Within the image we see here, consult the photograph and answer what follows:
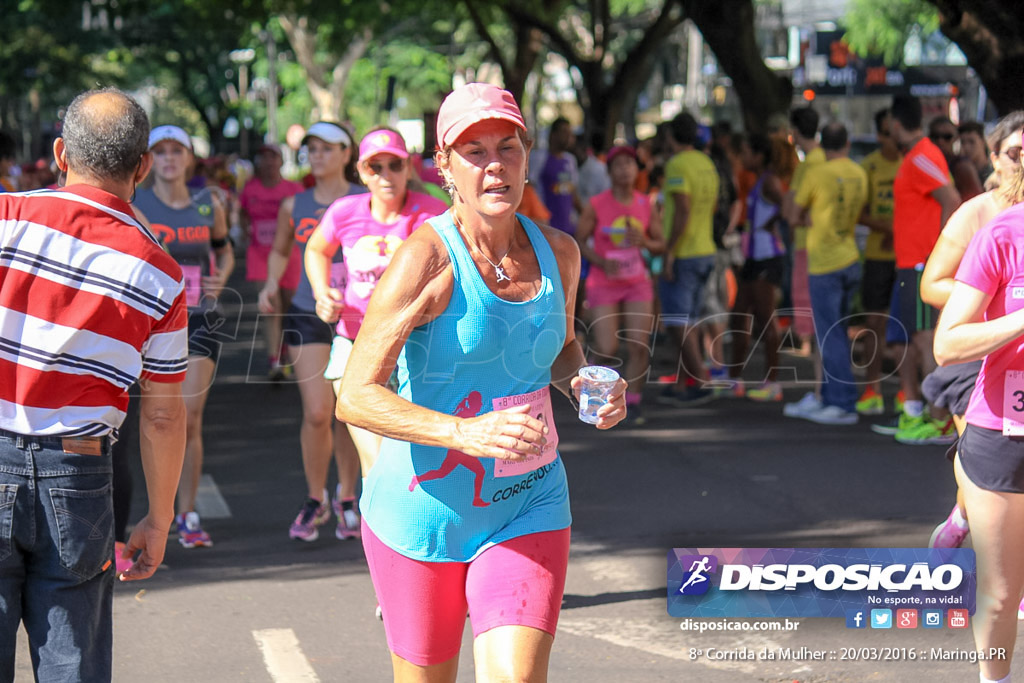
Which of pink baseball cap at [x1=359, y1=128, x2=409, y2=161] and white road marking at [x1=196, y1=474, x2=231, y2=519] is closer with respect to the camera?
pink baseball cap at [x1=359, y1=128, x2=409, y2=161]

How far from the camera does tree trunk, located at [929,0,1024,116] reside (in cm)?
1030

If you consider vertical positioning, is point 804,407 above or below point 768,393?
above

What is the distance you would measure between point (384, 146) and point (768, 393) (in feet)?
19.2

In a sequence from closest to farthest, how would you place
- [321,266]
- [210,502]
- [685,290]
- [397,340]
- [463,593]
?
[397,340]
[463,593]
[321,266]
[210,502]
[685,290]

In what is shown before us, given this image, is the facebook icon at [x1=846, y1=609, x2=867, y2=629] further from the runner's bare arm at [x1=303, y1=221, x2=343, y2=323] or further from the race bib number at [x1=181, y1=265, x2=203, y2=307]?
the race bib number at [x1=181, y1=265, x2=203, y2=307]

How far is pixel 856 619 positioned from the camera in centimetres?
525

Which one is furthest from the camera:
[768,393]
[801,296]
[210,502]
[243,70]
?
[243,70]

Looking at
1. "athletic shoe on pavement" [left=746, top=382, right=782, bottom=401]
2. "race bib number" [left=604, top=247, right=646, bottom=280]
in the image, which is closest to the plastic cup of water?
"race bib number" [left=604, top=247, right=646, bottom=280]

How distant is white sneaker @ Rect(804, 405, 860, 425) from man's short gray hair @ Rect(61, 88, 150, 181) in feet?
24.4

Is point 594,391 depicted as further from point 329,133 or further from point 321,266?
point 329,133

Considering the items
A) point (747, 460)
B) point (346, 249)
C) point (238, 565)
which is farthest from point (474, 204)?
point (747, 460)

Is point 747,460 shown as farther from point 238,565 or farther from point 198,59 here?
point 198,59

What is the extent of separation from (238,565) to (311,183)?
488cm

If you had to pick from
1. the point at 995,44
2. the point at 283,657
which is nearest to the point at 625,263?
Result: the point at 995,44
